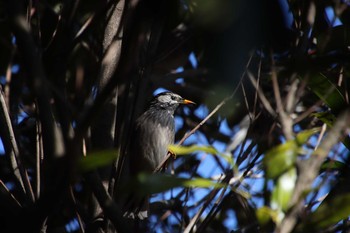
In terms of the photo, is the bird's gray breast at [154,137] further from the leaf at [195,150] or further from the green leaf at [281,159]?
the green leaf at [281,159]

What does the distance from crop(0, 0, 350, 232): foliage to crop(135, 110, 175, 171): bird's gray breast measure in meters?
0.32

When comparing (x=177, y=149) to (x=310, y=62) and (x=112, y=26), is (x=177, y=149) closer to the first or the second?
(x=310, y=62)

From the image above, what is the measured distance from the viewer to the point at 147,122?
517cm

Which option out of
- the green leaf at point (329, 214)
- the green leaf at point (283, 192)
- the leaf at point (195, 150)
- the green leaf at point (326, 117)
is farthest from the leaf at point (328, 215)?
the green leaf at point (326, 117)

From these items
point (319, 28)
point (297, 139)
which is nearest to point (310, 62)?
point (297, 139)

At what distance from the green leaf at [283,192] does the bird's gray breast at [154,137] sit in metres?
3.06

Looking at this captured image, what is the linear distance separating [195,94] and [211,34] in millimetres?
2224

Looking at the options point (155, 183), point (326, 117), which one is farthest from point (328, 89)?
point (155, 183)

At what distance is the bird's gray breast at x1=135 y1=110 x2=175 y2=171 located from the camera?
4.95 m

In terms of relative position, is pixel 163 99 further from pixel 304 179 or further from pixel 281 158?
pixel 304 179

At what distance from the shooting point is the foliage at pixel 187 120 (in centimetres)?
176

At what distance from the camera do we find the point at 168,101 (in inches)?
205

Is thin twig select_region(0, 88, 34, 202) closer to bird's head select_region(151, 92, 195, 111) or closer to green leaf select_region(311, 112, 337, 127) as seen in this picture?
green leaf select_region(311, 112, 337, 127)

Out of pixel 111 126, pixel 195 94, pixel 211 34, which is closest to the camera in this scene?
pixel 211 34
